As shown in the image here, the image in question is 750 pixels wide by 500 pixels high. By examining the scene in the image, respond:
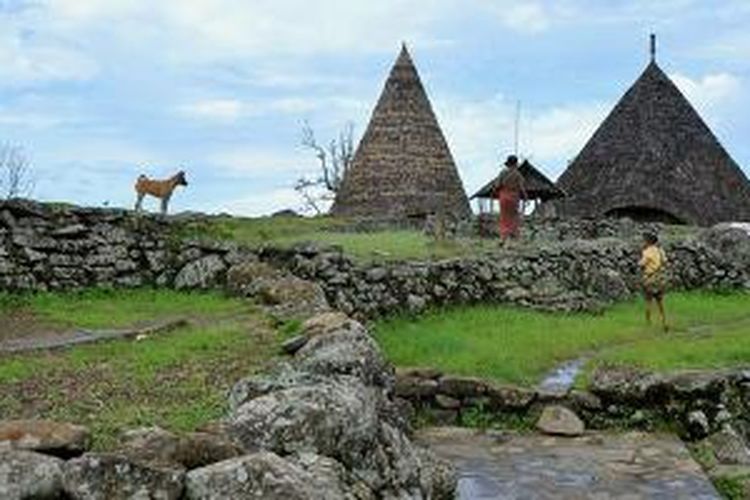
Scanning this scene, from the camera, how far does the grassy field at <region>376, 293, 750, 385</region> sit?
1257 centimetres

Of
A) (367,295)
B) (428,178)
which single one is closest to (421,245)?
(367,295)

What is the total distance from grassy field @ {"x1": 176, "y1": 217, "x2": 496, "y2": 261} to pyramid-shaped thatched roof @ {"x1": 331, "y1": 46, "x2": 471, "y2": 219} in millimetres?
5098

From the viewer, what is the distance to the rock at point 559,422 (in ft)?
34.8

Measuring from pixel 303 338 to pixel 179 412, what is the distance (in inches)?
78.8

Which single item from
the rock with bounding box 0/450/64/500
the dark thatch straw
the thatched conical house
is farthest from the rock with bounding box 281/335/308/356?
the dark thatch straw

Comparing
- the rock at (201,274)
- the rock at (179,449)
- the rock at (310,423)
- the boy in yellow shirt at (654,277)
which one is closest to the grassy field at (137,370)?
the rock at (179,449)

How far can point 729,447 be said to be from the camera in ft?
33.7

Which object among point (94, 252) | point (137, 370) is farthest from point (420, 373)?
point (94, 252)

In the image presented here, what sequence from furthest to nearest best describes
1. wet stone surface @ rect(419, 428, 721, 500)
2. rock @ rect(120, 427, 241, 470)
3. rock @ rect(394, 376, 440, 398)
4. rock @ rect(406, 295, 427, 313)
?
rock @ rect(406, 295, 427, 313), rock @ rect(394, 376, 440, 398), wet stone surface @ rect(419, 428, 721, 500), rock @ rect(120, 427, 241, 470)

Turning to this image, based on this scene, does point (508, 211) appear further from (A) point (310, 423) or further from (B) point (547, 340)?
(A) point (310, 423)

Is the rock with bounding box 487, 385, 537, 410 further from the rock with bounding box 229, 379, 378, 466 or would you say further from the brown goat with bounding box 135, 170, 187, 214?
the brown goat with bounding box 135, 170, 187, 214

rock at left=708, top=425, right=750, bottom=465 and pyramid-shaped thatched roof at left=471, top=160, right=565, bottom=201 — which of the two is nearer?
rock at left=708, top=425, right=750, bottom=465

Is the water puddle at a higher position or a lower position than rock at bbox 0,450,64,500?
lower

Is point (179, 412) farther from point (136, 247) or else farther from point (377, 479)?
point (136, 247)
